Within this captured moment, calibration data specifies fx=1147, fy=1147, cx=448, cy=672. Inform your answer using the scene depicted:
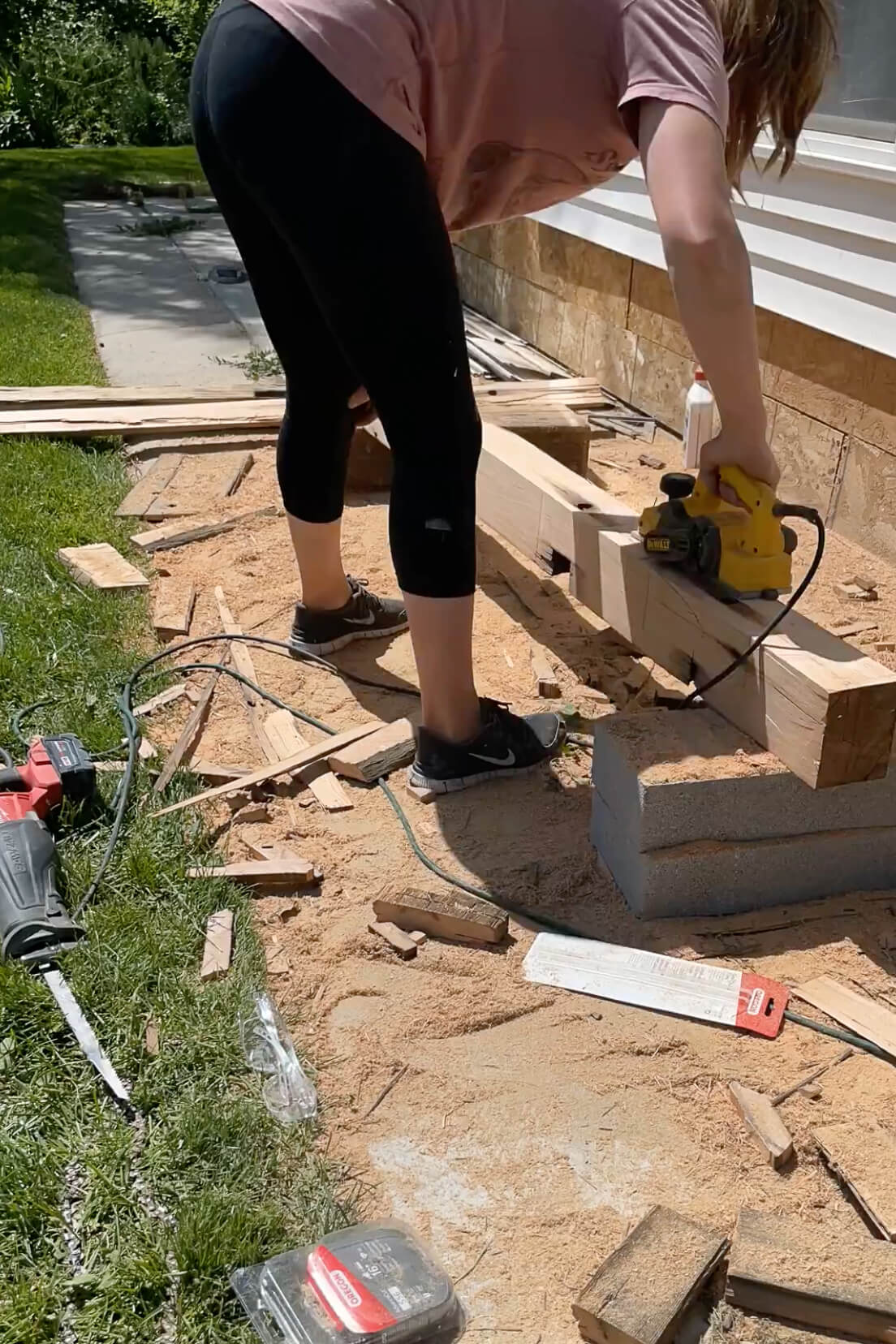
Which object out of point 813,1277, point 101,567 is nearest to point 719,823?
point 813,1277

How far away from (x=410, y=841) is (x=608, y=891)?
484 millimetres

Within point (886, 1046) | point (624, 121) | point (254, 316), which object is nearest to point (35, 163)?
point (254, 316)

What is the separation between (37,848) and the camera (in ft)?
7.98

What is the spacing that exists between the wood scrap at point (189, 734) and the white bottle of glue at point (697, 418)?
258cm

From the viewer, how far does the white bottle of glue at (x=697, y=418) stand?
5094 millimetres

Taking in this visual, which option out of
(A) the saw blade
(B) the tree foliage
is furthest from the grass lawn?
(B) the tree foliage

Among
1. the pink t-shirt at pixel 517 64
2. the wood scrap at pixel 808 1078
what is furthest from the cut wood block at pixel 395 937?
the pink t-shirt at pixel 517 64

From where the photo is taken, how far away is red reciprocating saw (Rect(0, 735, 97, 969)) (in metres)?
2.27

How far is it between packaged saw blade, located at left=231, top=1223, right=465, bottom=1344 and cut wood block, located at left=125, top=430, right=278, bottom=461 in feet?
14.2

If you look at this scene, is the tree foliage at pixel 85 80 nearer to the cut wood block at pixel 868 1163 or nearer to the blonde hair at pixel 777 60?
the blonde hair at pixel 777 60

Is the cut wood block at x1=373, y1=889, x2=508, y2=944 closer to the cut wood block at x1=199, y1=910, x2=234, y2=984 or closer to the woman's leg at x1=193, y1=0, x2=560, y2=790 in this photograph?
the cut wood block at x1=199, y1=910, x2=234, y2=984

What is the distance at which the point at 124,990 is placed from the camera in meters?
2.20

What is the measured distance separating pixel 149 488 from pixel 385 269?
2.89m

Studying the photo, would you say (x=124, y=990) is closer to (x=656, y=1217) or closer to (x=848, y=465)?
(x=656, y=1217)
